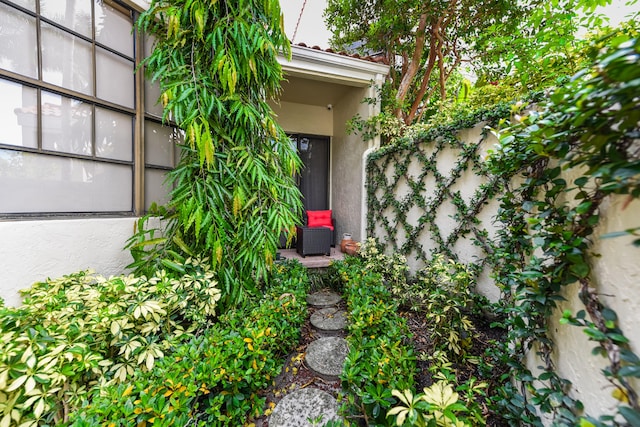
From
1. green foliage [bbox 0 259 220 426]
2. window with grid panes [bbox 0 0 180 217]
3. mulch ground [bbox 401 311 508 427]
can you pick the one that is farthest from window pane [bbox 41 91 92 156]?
mulch ground [bbox 401 311 508 427]

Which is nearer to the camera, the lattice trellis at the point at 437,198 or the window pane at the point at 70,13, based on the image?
the window pane at the point at 70,13

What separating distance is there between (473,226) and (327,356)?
6.31 feet

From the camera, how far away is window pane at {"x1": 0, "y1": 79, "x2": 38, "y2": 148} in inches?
65.7

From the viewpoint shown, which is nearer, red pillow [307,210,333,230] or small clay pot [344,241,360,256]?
small clay pot [344,241,360,256]

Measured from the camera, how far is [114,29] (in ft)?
7.49

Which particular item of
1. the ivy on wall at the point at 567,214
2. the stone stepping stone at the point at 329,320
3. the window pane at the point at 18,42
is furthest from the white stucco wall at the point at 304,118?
the ivy on wall at the point at 567,214

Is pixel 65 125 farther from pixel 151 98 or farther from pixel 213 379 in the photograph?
pixel 213 379

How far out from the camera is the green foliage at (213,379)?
1077 mm

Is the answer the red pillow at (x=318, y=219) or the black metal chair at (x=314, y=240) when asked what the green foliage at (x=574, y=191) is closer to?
the black metal chair at (x=314, y=240)

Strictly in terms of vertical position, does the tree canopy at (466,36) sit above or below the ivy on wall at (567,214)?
above

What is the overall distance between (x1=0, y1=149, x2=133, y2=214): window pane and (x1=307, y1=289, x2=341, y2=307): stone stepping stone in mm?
2391

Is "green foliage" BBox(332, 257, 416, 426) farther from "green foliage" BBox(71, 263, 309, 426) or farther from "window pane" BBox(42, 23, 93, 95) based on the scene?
"window pane" BBox(42, 23, 93, 95)

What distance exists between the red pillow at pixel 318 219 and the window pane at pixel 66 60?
348 cm

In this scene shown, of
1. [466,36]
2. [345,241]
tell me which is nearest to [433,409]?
[345,241]
